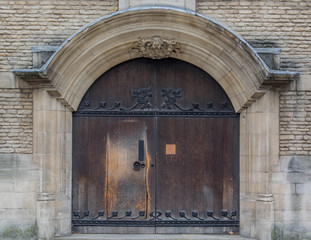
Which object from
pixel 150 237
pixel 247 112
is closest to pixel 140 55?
pixel 247 112

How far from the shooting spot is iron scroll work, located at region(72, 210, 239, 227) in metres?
6.73

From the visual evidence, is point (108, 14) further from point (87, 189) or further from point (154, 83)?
point (87, 189)

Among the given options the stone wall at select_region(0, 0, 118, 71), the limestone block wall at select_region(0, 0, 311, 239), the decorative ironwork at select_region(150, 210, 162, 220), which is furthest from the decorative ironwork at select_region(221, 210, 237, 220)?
the stone wall at select_region(0, 0, 118, 71)

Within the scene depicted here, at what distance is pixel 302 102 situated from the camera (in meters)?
6.46

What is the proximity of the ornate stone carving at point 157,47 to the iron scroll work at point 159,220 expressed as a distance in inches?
96.5

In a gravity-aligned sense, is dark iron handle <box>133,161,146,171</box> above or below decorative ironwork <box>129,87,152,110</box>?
below

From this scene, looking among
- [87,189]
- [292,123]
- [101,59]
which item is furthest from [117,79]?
[292,123]

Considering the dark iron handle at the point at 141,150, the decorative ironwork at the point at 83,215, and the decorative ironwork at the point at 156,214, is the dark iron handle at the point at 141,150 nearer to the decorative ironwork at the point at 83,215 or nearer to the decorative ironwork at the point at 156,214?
the decorative ironwork at the point at 156,214

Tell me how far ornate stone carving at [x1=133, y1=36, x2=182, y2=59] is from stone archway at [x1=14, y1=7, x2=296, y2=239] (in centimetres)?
1

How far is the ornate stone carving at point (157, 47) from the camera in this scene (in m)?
6.46

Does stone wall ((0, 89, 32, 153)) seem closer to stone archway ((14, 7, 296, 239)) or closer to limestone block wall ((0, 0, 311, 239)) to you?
limestone block wall ((0, 0, 311, 239))

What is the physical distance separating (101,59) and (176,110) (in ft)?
4.64

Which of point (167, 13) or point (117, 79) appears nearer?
point (167, 13)

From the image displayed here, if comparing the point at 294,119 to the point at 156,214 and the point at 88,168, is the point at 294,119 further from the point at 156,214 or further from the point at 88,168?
the point at 88,168
